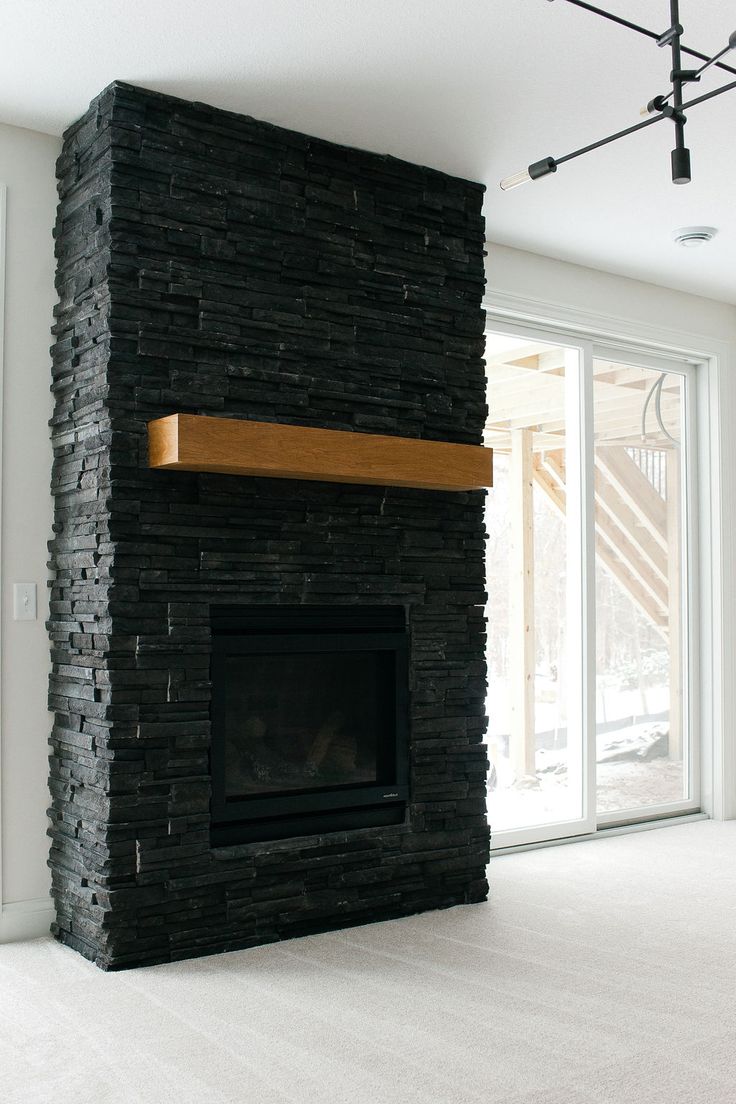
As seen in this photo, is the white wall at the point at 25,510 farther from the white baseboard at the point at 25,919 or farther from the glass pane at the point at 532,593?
the glass pane at the point at 532,593

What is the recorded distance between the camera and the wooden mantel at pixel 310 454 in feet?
9.90

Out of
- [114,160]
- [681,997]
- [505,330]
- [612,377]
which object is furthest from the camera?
[612,377]

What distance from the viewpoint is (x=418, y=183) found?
376 centimetres

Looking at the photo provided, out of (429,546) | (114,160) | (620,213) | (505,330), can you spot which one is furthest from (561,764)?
(114,160)

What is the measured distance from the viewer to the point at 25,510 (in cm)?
341

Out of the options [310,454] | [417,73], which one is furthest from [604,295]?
[310,454]

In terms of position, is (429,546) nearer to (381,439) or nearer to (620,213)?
(381,439)

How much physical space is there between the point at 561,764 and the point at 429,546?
1642 mm

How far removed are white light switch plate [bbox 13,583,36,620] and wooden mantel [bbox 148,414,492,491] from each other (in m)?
0.63

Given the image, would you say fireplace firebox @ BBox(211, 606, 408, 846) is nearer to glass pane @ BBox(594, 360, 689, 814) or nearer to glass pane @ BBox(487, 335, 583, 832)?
glass pane @ BBox(487, 335, 583, 832)

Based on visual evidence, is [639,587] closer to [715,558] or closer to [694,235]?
[715,558]

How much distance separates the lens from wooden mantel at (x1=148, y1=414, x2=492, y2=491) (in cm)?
302

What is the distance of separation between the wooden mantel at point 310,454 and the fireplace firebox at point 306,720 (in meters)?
0.47

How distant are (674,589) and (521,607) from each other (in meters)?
1.08
